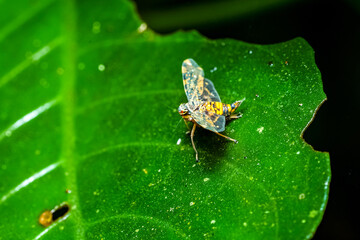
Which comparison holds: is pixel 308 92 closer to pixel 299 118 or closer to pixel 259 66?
pixel 299 118

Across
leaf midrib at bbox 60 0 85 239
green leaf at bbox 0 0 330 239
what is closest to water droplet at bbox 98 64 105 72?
green leaf at bbox 0 0 330 239

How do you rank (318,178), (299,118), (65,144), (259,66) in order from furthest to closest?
(65,144) → (259,66) → (299,118) → (318,178)

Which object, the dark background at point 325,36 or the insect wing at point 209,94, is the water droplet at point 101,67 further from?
the insect wing at point 209,94

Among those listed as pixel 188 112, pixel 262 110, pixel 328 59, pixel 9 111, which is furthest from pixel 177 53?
pixel 9 111

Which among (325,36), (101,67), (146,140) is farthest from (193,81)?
(325,36)

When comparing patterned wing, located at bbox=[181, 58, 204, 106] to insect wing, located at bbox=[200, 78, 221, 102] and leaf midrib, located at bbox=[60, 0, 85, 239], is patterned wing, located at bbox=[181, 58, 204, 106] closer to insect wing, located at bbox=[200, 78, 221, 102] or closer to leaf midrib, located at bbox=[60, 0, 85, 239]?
insect wing, located at bbox=[200, 78, 221, 102]
